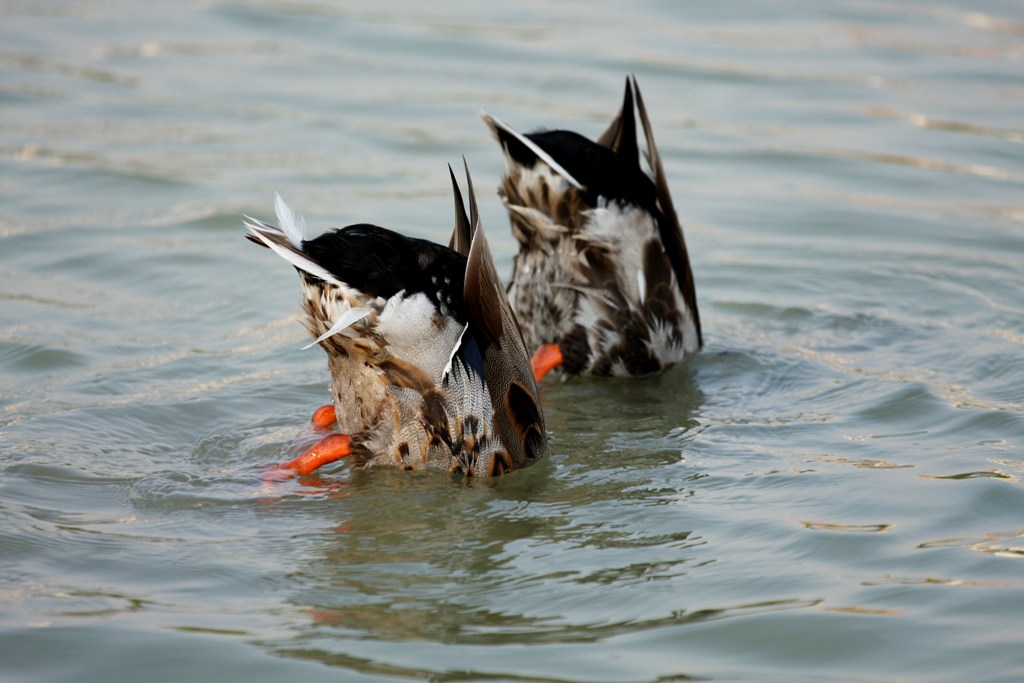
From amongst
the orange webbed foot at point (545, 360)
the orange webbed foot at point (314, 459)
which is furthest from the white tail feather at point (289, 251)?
the orange webbed foot at point (545, 360)

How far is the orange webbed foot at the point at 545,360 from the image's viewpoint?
650cm

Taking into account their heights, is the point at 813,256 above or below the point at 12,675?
above

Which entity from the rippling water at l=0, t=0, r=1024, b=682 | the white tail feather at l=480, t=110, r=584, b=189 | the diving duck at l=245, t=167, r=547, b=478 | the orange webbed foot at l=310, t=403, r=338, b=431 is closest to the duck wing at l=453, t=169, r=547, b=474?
the diving duck at l=245, t=167, r=547, b=478

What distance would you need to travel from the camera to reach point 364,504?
4957 mm

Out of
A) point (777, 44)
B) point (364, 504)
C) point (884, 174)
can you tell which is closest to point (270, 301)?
point (364, 504)

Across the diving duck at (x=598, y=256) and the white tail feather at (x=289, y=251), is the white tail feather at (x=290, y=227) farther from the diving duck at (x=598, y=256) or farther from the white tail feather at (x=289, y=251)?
the diving duck at (x=598, y=256)

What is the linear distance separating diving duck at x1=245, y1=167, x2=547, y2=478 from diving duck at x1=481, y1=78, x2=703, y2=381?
109 centimetres

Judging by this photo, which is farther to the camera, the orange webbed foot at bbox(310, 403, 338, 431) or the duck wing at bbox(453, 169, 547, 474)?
the orange webbed foot at bbox(310, 403, 338, 431)

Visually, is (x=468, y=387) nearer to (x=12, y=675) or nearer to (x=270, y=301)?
(x=12, y=675)

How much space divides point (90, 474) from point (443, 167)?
17.8 feet

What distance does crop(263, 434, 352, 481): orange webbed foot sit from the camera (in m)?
5.14

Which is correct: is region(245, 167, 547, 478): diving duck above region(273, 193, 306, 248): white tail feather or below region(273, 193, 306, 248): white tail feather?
below

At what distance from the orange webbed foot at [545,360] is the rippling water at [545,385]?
0.15 meters

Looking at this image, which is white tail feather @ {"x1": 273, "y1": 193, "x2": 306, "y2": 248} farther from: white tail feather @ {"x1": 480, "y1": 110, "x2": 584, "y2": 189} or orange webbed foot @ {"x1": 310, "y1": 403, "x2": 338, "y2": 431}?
white tail feather @ {"x1": 480, "y1": 110, "x2": 584, "y2": 189}
